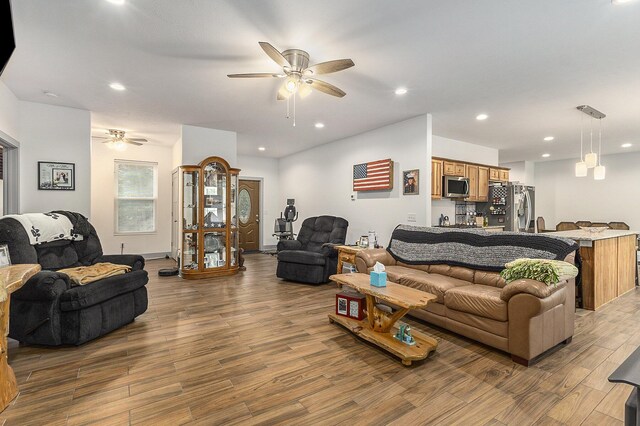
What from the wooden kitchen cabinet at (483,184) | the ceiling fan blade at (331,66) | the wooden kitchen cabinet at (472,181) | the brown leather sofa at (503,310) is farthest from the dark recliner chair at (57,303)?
the wooden kitchen cabinet at (483,184)

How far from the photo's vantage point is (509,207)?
254 inches

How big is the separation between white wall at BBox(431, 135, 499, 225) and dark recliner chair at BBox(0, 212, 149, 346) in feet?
17.2

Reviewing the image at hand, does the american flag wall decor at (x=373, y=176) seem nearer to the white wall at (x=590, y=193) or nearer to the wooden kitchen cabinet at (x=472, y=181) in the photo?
the wooden kitchen cabinet at (x=472, y=181)

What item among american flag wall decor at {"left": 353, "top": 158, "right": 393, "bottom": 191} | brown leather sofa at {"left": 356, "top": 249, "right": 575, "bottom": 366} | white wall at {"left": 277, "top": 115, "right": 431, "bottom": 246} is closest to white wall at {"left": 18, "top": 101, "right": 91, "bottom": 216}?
white wall at {"left": 277, "top": 115, "right": 431, "bottom": 246}

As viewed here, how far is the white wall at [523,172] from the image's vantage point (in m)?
9.05

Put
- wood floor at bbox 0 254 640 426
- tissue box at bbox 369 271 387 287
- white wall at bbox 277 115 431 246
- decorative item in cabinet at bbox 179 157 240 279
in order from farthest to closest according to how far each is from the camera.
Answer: decorative item in cabinet at bbox 179 157 240 279 → white wall at bbox 277 115 431 246 → tissue box at bbox 369 271 387 287 → wood floor at bbox 0 254 640 426

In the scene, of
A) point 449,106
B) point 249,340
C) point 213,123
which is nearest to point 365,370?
point 249,340

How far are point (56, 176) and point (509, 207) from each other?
820 centimetres

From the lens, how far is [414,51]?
2.86 metres

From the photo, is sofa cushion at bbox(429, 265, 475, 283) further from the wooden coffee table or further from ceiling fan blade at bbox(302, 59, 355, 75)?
ceiling fan blade at bbox(302, 59, 355, 75)

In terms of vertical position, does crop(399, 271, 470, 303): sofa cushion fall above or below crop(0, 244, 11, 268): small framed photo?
below

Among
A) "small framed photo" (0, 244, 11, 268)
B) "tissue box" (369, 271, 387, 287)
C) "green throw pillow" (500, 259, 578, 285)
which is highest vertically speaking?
"small framed photo" (0, 244, 11, 268)

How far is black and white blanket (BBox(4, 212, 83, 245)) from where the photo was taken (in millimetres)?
3055

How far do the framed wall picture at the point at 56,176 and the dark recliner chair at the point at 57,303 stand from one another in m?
1.61
